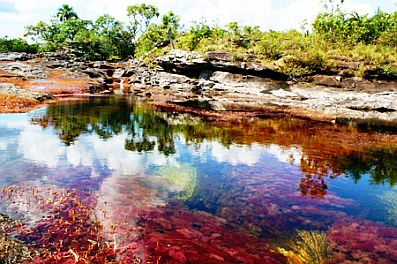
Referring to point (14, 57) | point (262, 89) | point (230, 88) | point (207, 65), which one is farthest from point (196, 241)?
point (14, 57)

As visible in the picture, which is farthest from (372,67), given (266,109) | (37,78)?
(37,78)

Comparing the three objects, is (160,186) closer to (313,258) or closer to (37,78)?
(313,258)

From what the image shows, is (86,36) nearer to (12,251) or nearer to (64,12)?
→ (64,12)

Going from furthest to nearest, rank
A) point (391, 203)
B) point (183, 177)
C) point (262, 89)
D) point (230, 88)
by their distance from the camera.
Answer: point (230, 88) < point (262, 89) < point (183, 177) < point (391, 203)

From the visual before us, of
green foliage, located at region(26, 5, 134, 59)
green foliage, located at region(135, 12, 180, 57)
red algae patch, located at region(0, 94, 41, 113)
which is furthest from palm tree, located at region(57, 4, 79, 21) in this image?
red algae patch, located at region(0, 94, 41, 113)

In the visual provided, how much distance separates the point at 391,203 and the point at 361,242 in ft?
Answer: 12.7

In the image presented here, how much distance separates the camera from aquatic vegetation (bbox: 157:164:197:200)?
11807mm

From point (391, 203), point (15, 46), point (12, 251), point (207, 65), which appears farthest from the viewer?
point (15, 46)

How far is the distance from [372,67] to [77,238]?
41.2 meters

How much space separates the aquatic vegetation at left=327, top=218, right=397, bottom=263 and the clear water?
95 millimetres

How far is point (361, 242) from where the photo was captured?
8.84 meters

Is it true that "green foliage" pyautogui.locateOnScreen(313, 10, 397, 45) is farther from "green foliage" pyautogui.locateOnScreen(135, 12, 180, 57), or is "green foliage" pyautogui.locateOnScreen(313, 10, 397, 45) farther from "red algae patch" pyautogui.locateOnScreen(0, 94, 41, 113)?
"red algae patch" pyautogui.locateOnScreen(0, 94, 41, 113)

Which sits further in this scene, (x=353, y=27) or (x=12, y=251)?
(x=353, y=27)

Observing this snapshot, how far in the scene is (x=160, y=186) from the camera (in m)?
12.2
